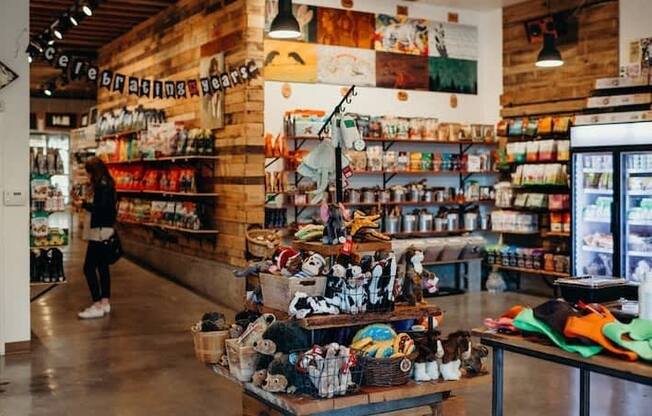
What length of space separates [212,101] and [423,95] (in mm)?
2795

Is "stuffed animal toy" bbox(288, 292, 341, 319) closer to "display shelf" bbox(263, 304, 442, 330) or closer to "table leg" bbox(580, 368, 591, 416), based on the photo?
"display shelf" bbox(263, 304, 442, 330)

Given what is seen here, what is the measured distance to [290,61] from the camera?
9.06 meters

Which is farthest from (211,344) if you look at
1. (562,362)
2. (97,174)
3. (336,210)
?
(97,174)

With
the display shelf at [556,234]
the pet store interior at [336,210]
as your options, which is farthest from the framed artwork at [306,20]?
the display shelf at [556,234]

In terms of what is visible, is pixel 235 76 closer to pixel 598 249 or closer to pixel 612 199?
pixel 612 199

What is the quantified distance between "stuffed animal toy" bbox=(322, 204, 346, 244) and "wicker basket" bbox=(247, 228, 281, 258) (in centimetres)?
335

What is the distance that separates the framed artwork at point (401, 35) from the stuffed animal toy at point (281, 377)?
6926mm

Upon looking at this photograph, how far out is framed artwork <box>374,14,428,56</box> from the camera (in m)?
9.85

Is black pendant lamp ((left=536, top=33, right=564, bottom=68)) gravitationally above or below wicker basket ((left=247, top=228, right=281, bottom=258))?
above

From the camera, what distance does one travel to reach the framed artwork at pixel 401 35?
32.3ft

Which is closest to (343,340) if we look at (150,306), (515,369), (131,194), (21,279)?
(515,369)

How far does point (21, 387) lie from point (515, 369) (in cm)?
382

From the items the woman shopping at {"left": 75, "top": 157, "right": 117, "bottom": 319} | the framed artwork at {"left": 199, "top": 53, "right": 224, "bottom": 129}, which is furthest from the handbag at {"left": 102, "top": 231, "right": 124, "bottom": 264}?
the framed artwork at {"left": 199, "top": 53, "right": 224, "bottom": 129}

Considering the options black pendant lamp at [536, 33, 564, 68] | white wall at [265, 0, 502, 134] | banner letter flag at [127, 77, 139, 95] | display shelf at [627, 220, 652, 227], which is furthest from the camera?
white wall at [265, 0, 502, 134]
